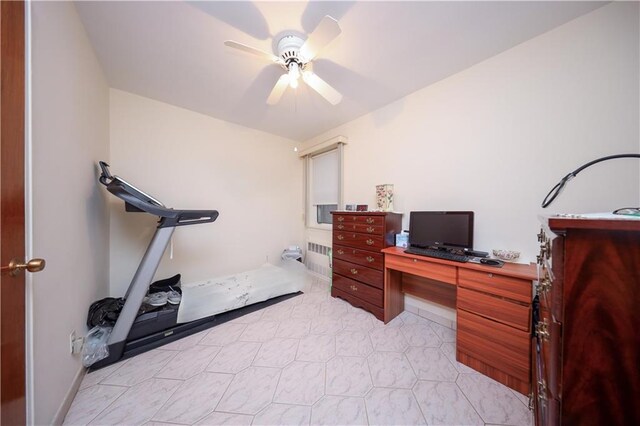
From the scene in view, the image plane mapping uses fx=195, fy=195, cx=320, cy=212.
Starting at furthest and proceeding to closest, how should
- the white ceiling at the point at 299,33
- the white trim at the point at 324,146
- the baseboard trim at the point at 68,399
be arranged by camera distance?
the white trim at the point at 324,146, the white ceiling at the point at 299,33, the baseboard trim at the point at 68,399

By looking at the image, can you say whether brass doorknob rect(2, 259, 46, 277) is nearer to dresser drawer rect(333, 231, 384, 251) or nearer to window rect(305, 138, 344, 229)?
dresser drawer rect(333, 231, 384, 251)

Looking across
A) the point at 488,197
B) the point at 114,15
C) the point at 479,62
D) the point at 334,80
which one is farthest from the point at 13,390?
the point at 479,62

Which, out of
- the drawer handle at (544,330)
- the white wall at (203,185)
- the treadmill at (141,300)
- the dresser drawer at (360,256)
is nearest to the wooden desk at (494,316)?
the dresser drawer at (360,256)

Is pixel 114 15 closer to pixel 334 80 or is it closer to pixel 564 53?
pixel 334 80

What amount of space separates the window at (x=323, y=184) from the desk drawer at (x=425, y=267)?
138 centimetres

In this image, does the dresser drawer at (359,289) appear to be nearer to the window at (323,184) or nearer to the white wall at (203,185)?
the window at (323,184)

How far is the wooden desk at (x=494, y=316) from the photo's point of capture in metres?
1.29

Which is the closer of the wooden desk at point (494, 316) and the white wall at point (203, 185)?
the wooden desk at point (494, 316)

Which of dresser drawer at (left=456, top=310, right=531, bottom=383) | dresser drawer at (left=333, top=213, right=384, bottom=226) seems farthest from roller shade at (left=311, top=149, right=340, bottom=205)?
dresser drawer at (left=456, top=310, right=531, bottom=383)

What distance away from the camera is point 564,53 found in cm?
146

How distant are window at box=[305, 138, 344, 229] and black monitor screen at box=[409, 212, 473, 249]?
1.28 meters

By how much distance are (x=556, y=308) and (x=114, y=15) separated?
285 cm

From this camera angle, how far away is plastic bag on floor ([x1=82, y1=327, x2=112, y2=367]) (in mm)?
1474

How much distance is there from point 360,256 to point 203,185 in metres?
2.38
